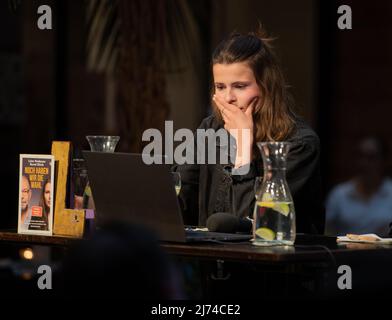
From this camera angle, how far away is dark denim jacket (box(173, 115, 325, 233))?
3.46m

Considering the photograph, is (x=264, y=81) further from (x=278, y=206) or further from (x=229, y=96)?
(x=278, y=206)

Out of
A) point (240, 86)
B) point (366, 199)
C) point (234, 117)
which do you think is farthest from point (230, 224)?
point (366, 199)

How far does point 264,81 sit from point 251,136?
241 millimetres

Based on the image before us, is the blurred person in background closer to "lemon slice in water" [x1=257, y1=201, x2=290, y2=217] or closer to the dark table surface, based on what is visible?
the dark table surface

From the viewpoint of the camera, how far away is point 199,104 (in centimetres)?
707

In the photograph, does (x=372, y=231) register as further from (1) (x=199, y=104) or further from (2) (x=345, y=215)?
(1) (x=199, y=104)

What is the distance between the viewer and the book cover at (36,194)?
3.28 m

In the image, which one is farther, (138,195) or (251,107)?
(251,107)

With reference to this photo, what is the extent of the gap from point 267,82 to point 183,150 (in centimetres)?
39

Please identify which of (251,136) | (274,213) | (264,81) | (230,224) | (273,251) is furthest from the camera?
(264,81)

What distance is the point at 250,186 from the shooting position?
11.5ft

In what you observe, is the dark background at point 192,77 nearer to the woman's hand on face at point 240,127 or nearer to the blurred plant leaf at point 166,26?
the blurred plant leaf at point 166,26

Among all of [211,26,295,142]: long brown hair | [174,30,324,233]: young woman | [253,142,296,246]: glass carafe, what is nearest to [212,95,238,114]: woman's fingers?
[174,30,324,233]: young woman

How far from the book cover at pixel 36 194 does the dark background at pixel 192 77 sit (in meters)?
2.38
